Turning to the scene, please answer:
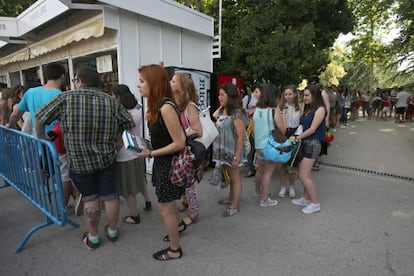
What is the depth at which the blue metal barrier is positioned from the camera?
2447 millimetres

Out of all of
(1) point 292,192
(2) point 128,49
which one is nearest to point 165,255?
(1) point 292,192

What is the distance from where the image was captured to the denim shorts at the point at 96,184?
2393 millimetres

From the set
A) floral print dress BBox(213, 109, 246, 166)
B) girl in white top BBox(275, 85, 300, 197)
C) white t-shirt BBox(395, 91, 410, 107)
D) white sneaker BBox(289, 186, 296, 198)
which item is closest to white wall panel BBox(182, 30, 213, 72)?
girl in white top BBox(275, 85, 300, 197)

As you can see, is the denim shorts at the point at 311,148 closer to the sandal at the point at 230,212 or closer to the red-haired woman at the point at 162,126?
the sandal at the point at 230,212

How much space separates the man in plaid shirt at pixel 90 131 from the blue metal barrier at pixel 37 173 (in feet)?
0.55

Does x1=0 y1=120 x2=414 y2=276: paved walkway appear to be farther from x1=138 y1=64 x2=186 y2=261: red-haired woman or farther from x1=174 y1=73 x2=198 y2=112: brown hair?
x1=174 y1=73 x2=198 y2=112: brown hair

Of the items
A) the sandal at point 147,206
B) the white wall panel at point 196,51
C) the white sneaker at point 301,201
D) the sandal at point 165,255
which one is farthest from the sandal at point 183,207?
the white wall panel at point 196,51

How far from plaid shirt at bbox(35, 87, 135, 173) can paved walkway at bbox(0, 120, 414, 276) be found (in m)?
0.91

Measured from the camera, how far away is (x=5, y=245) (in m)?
2.69

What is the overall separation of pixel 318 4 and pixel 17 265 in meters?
8.37

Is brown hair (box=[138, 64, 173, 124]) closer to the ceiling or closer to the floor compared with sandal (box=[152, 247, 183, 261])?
closer to the ceiling

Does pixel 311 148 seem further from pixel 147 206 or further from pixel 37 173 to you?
pixel 37 173

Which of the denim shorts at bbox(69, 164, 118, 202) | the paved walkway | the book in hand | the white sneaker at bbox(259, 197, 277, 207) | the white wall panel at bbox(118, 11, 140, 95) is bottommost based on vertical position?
the paved walkway

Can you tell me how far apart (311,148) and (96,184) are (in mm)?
2463
